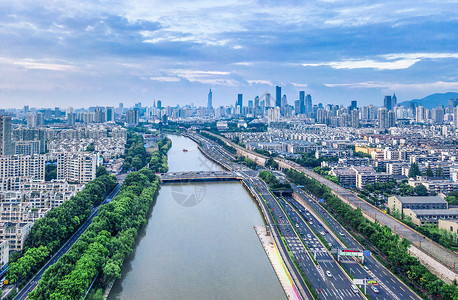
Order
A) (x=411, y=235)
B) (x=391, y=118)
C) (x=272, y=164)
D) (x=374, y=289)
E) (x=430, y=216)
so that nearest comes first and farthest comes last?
(x=374, y=289)
(x=411, y=235)
(x=430, y=216)
(x=272, y=164)
(x=391, y=118)

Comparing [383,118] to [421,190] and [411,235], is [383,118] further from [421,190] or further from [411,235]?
[411,235]

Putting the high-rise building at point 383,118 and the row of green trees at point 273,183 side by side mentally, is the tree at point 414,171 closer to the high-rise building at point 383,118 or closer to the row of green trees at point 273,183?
the row of green trees at point 273,183

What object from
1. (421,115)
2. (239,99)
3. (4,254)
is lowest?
(4,254)

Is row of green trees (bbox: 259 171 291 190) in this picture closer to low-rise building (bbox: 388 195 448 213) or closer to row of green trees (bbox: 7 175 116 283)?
low-rise building (bbox: 388 195 448 213)

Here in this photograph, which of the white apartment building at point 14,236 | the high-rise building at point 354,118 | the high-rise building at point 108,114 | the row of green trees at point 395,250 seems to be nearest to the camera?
the row of green trees at point 395,250

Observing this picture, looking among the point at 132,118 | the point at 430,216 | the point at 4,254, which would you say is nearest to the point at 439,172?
the point at 430,216

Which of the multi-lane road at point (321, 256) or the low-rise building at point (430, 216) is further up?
the low-rise building at point (430, 216)

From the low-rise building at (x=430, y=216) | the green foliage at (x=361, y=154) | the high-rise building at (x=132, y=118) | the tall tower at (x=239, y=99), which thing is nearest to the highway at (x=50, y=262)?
the low-rise building at (x=430, y=216)
